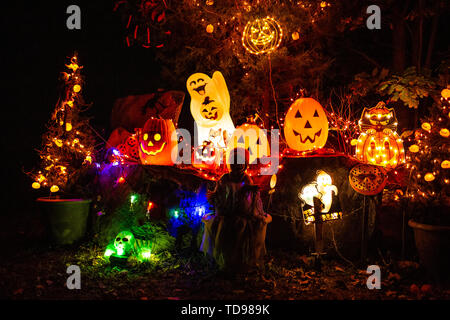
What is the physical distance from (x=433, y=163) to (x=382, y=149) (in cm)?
102

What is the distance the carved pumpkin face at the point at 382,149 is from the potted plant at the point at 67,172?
19.2 feet

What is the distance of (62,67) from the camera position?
12.4 meters

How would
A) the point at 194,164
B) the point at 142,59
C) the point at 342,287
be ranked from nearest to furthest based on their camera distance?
the point at 342,287
the point at 194,164
the point at 142,59

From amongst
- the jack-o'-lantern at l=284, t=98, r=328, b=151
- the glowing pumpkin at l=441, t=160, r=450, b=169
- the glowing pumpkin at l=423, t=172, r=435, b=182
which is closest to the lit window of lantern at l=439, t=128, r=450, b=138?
the glowing pumpkin at l=441, t=160, r=450, b=169

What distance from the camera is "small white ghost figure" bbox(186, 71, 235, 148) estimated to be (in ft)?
26.3

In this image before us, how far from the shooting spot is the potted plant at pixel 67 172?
7756mm

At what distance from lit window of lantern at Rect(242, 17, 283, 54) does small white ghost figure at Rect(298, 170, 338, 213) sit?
278 centimetres

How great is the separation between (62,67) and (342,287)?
1119cm

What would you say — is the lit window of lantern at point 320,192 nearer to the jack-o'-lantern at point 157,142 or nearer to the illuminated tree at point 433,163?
the illuminated tree at point 433,163

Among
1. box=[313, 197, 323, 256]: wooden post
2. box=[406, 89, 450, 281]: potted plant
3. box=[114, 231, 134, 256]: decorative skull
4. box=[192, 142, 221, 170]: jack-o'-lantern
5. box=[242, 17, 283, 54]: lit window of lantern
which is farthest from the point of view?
box=[192, 142, 221, 170]: jack-o'-lantern

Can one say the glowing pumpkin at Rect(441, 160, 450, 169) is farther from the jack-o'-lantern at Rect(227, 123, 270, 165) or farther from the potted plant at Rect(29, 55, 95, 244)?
the potted plant at Rect(29, 55, 95, 244)

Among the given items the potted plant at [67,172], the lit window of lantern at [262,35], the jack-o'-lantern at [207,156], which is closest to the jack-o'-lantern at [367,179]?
the jack-o'-lantern at [207,156]
